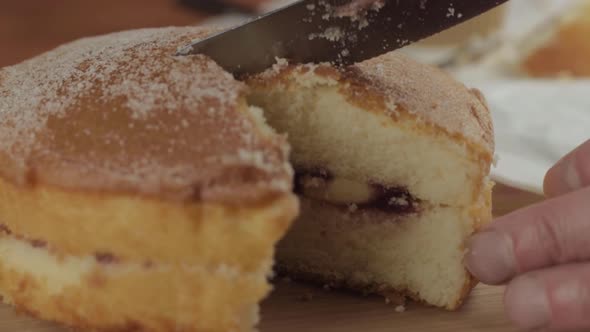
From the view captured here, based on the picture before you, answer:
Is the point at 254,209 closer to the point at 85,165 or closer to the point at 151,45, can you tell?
the point at 85,165

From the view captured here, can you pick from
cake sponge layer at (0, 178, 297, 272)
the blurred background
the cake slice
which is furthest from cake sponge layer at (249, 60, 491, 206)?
the blurred background

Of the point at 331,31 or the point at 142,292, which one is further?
the point at 331,31

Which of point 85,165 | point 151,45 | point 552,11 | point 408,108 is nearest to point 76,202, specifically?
point 85,165

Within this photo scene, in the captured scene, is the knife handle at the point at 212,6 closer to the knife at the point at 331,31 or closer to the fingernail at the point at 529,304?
the knife at the point at 331,31

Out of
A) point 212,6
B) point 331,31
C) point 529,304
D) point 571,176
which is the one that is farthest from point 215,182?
point 212,6

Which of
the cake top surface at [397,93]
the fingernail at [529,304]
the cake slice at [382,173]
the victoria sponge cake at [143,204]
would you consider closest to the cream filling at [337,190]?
the cake slice at [382,173]

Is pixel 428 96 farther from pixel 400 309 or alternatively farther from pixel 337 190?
pixel 400 309

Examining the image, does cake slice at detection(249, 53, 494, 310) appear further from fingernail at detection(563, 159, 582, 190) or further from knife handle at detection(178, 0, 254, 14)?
knife handle at detection(178, 0, 254, 14)
